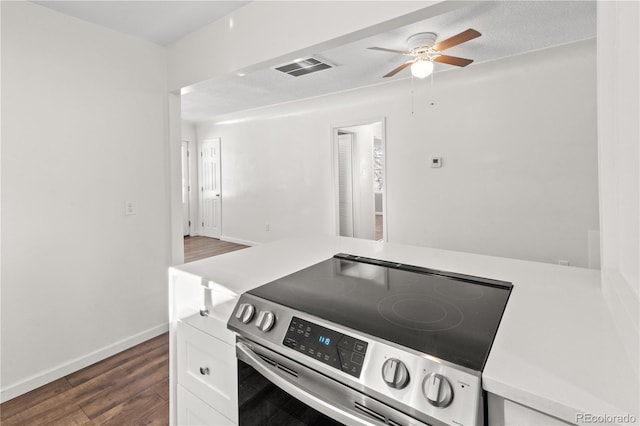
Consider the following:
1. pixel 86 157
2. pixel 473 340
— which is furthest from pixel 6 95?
pixel 473 340

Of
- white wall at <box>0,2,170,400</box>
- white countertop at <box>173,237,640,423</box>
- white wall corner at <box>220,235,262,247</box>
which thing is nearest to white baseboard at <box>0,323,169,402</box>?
white wall at <box>0,2,170,400</box>

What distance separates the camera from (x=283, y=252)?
168 centimetres

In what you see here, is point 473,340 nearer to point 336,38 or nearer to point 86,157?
point 336,38

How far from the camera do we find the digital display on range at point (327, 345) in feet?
2.51

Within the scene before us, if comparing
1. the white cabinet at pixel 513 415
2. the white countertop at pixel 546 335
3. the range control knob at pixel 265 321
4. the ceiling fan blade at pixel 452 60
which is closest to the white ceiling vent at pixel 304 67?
the ceiling fan blade at pixel 452 60

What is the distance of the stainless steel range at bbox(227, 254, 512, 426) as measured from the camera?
67 centimetres

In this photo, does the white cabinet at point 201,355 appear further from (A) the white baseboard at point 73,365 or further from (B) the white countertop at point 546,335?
(A) the white baseboard at point 73,365

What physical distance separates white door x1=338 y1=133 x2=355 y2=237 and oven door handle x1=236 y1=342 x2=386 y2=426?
15.0ft

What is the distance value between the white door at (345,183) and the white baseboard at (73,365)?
134 inches

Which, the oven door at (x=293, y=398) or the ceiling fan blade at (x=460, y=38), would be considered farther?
the ceiling fan blade at (x=460, y=38)

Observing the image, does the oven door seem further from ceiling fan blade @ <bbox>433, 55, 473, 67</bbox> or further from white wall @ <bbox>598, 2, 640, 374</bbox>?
ceiling fan blade @ <bbox>433, 55, 473, 67</bbox>

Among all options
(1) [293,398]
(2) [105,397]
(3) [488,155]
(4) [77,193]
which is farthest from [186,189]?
(1) [293,398]


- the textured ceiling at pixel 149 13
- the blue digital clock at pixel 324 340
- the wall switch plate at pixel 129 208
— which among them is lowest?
the blue digital clock at pixel 324 340

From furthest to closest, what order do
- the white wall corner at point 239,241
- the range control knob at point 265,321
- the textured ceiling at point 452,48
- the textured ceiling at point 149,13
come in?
the white wall corner at point 239,241
the textured ceiling at point 452,48
the textured ceiling at point 149,13
the range control knob at point 265,321
